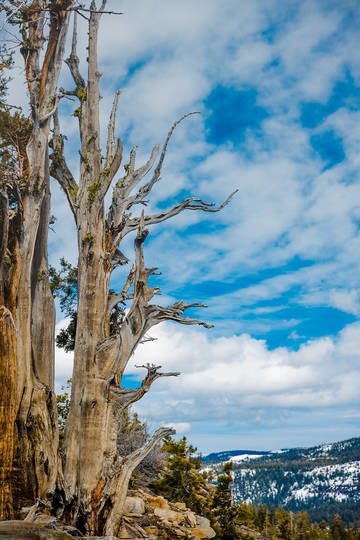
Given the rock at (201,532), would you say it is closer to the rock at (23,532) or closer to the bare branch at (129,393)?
the bare branch at (129,393)

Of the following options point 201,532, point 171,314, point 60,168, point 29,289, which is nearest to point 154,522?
point 201,532

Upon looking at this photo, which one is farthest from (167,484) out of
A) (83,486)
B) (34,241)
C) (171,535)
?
(34,241)

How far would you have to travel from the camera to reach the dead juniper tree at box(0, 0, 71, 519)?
23.1 feet

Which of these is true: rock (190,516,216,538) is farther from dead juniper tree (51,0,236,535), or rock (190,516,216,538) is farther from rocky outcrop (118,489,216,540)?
dead juniper tree (51,0,236,535)

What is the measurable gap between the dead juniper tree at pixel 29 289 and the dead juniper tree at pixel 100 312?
510 millimetres

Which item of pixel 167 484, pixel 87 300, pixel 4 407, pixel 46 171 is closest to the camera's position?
pixel 4 407

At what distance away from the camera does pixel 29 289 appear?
7.91m

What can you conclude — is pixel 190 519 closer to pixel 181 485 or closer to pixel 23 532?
pixel 181 485

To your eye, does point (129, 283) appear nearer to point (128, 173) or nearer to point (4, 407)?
point (128, 173)

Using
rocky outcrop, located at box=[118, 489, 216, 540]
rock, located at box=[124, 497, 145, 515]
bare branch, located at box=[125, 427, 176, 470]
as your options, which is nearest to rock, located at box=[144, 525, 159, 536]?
rocky outcrop, located at box=[118, 489, 216, 540]

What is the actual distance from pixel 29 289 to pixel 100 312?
127 cm

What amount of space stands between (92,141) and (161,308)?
3.64 m

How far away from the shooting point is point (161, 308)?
8594 millimetres

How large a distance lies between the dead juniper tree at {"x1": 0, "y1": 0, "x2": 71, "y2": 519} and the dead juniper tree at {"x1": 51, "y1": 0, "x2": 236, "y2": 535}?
51 centimetres
